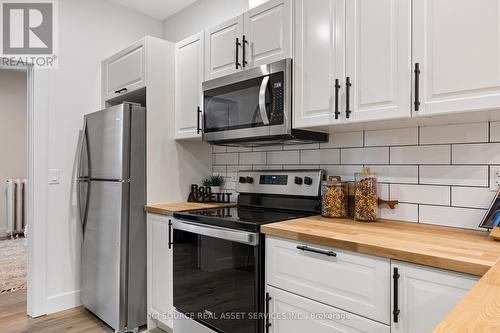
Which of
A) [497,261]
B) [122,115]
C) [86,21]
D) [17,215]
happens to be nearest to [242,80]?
[122,115]

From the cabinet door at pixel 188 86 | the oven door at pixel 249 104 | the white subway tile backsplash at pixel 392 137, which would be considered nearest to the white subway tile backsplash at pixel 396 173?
the white subway tile backsplash at pixel 392 137

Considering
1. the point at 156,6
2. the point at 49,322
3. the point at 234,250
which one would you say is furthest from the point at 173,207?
the point at 156,6

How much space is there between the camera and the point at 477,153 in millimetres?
1534

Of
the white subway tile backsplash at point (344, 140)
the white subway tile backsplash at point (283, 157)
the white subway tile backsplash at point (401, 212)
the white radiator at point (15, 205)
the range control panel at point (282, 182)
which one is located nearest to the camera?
the white subway tile backsplash at point (401, 212)

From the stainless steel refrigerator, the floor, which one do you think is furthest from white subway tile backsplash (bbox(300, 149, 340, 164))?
the floor

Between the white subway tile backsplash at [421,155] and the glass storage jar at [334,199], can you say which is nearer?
the white subway tile backsplash at [421,155]

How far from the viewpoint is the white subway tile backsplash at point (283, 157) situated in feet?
7.47

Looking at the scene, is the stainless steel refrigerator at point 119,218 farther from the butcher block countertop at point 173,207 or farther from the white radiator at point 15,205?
the white radiator at point 15,205

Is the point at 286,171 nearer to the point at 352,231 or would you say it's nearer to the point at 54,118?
the point at 352,231

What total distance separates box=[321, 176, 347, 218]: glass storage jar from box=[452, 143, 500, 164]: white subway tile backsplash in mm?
571

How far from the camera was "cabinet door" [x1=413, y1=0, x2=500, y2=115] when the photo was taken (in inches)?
48.6

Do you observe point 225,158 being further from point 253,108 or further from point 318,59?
point 318,59

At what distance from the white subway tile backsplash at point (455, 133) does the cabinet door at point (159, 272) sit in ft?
5.35

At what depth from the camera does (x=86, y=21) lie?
9.62ft
